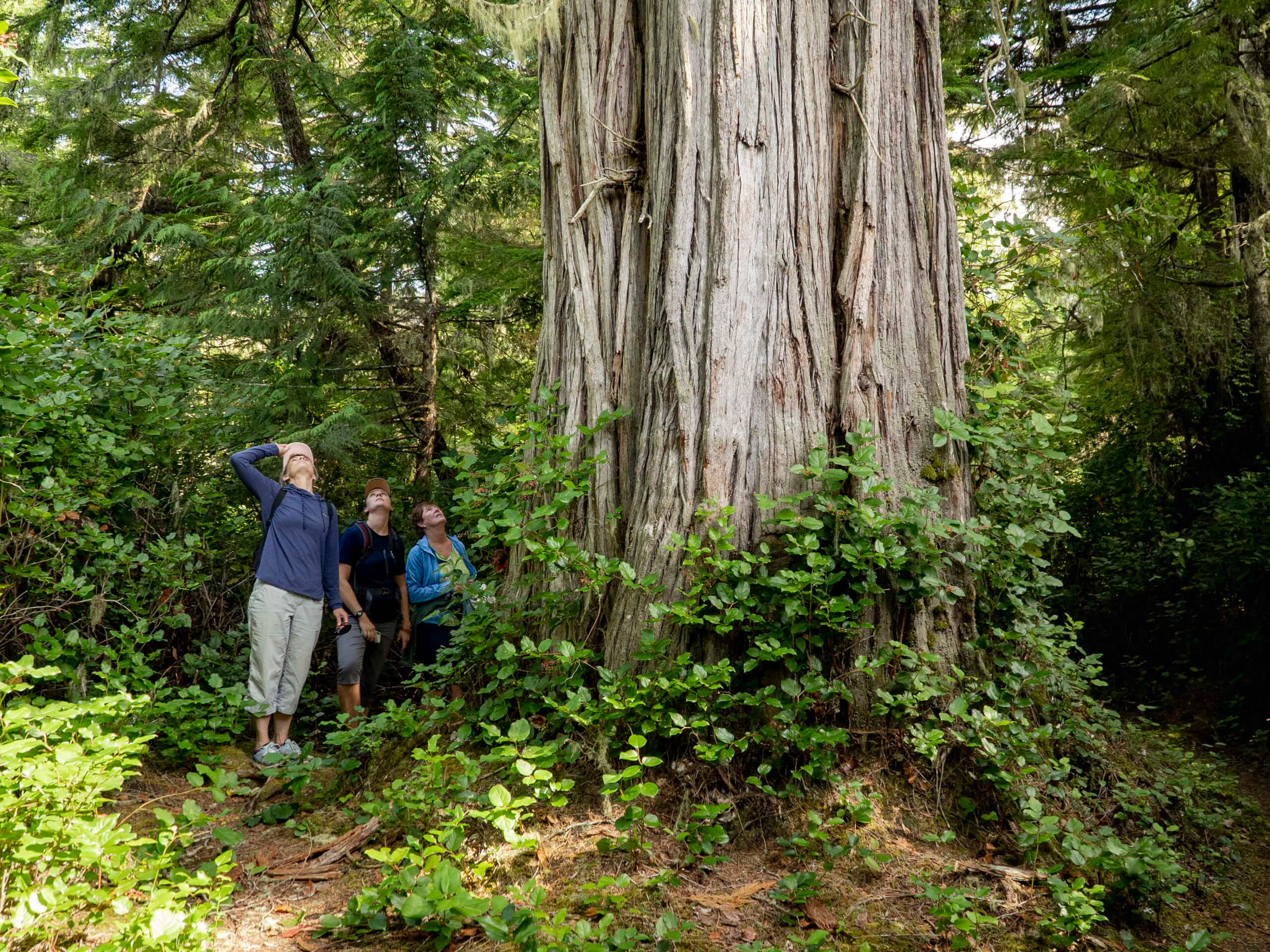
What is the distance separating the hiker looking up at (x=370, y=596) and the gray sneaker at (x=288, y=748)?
64 cm

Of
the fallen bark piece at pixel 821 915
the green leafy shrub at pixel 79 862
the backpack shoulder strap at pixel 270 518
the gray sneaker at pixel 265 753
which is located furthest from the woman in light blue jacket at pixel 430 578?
the fallen bark piece at pixel 821 915

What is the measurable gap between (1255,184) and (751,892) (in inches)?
320

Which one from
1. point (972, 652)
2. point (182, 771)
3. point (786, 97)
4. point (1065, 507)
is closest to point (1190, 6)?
point (1065, 507)

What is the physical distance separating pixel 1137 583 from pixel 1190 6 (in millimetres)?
5362

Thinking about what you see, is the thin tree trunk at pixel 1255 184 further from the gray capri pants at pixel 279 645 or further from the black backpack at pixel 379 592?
the gray capri pants at pixel 279 645

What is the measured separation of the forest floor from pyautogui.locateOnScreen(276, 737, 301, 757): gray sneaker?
91 cm

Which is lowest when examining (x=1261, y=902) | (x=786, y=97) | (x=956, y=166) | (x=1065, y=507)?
(x=1261, y=902)

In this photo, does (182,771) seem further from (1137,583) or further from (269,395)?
(1137,583)

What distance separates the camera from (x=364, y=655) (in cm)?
561

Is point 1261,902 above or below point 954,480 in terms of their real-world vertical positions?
below

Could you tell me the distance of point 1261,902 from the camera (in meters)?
3.81

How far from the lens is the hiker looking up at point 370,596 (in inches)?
217

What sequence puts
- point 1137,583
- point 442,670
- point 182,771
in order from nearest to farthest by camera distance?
point 442,670, point 182,771, point 1137,583

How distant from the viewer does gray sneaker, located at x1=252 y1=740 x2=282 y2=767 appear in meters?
4.62
